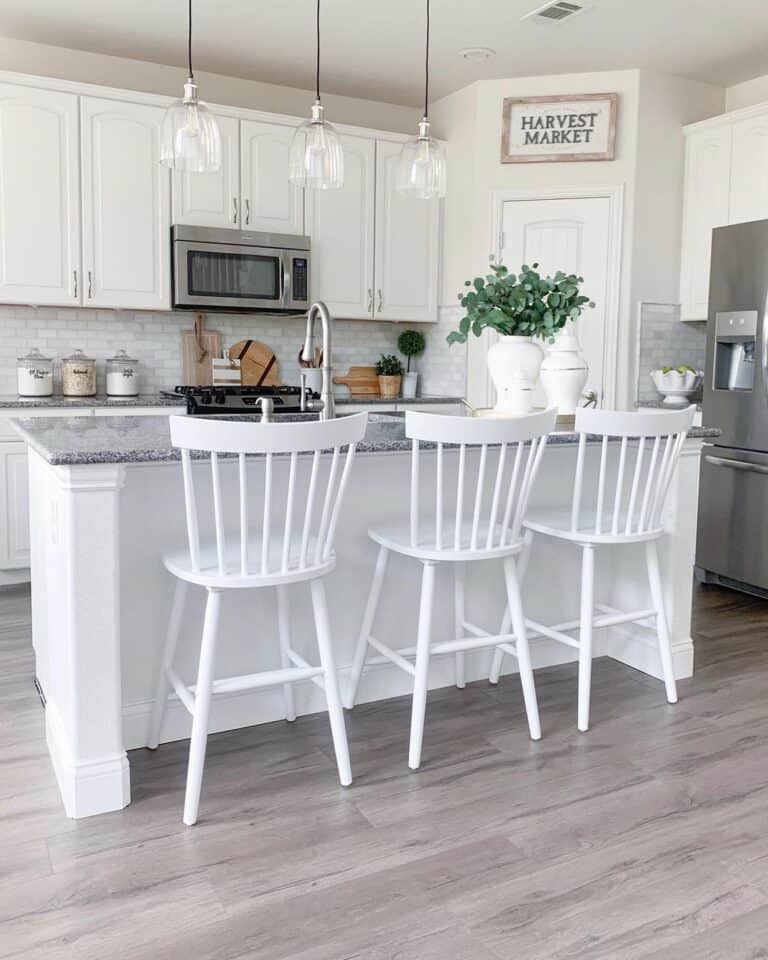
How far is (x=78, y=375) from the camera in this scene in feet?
14.9

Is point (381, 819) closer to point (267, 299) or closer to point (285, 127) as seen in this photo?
point (267, 299)

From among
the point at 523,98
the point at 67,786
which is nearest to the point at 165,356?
the point at 523,98

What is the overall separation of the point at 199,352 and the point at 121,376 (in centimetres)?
50

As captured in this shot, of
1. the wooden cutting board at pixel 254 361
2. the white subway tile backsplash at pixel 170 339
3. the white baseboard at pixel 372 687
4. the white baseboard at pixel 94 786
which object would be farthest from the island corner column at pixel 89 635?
the wooden cutting board at pixel 254 361

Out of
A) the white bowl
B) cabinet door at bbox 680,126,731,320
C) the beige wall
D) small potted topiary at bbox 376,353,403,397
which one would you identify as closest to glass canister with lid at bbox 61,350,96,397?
the beige wall

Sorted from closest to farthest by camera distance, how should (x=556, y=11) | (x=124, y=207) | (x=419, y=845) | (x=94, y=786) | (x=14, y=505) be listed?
(x=419, y=845)
(x=94, y=786)
(x=556, y=11)
(x=14, y=505)
(x=124, y=207)

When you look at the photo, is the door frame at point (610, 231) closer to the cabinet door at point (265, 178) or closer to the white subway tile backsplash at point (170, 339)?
the white subway tile backsplash at point (170, 339)

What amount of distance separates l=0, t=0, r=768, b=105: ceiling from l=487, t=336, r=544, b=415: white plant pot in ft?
6.31

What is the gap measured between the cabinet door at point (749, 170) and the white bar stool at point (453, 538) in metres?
2.73

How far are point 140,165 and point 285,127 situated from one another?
2.73ft

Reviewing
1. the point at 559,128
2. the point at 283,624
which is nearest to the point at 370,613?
the point at 283,624

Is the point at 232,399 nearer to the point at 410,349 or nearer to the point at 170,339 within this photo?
the point at 170,339

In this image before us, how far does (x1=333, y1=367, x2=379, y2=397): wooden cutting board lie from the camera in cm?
539

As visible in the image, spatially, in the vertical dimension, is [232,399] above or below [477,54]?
below
